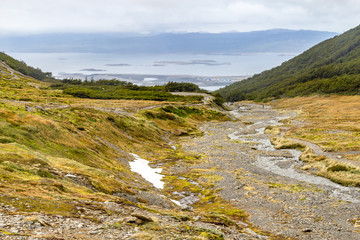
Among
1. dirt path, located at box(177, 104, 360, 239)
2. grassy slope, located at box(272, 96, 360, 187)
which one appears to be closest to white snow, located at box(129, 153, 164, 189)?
dirt path, located at box(177, 104, 360, 239)

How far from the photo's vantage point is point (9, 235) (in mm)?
14500

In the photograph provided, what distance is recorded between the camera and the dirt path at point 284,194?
92.6 feet

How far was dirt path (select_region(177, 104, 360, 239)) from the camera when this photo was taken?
92.6 ft

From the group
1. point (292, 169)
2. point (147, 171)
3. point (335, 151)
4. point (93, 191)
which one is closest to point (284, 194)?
point (292, 169)

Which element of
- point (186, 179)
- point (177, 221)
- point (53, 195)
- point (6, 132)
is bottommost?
point (186, 179)

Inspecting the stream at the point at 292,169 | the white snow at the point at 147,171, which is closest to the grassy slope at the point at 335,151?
the stream at the point at 292,169

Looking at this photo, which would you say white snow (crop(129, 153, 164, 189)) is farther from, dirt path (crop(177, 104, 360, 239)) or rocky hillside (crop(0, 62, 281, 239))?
dirt path (crop(177, 104, 360, 239))

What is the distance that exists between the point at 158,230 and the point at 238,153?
47874mm

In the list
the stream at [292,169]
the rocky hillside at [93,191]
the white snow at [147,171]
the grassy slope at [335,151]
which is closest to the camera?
the rocky hillside at [93,191]

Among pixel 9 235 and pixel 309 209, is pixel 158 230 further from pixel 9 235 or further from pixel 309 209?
pixel 309 209

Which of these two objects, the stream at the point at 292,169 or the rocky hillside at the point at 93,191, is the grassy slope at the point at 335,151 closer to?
the stream at the point at 292,169

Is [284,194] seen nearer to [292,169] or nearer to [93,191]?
[292,169]

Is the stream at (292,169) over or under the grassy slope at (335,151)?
under

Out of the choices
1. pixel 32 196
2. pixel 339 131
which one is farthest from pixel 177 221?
pixel 339 131
